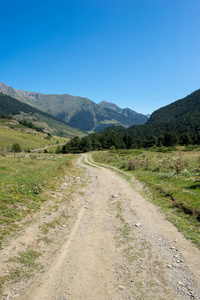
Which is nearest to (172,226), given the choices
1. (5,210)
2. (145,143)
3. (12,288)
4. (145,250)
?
(145,250)

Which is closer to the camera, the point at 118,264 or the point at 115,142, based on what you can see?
the point at 118,264

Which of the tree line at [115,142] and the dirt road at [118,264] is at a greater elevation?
the tree line at [115,142]

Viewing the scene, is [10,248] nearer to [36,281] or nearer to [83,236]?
[36,281]

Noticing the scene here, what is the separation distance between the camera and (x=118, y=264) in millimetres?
6645

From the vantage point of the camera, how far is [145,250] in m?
7.50

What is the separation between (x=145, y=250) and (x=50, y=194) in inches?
395

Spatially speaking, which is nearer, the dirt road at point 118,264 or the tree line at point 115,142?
the dirt road at point 118,264

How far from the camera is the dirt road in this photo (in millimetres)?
5243

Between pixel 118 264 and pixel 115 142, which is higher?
pixel 115 142

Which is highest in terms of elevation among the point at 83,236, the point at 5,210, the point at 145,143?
the point at 145,143

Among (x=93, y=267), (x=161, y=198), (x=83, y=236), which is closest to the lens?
(x=93, y=267)

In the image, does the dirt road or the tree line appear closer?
the dirt road

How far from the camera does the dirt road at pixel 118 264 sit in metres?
5.24

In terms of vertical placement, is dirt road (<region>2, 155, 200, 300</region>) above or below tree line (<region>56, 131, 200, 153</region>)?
below
